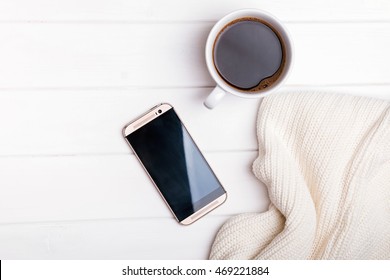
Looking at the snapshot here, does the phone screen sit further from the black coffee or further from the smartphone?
the black coffee

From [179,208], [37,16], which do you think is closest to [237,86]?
[179,208]

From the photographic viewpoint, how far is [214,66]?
589 mm

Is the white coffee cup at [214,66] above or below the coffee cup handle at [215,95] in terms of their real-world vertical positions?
above

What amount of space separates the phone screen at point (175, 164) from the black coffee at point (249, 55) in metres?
0.10

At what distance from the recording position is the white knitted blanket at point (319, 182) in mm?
618

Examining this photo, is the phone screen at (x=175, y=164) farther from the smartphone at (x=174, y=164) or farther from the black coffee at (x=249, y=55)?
the black coffee at (x=249, y=55)

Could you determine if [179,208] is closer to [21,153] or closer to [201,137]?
[201,137]

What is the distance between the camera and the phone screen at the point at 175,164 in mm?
636

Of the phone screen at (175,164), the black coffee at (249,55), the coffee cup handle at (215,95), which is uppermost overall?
the black coffee at (249,55)

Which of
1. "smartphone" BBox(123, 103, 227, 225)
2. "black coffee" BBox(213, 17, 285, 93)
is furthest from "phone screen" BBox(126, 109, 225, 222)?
"black coffee" BBox(213, 17, 285, 93)

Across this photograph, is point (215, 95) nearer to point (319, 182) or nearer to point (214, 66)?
point (214, 66)

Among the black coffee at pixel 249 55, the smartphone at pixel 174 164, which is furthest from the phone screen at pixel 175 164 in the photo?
the black coffee at pixel 249 55

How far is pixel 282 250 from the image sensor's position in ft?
2.03

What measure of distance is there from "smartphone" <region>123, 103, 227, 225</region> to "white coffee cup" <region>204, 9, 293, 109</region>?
80 mm
